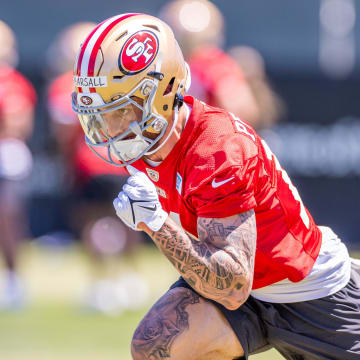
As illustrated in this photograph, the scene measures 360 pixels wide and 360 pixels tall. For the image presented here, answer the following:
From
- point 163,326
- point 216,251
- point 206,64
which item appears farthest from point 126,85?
point 206,64

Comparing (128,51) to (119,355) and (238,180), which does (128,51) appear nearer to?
(238,180)

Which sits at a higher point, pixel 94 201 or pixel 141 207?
pixel 141 207

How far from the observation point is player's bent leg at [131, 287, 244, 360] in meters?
3.62

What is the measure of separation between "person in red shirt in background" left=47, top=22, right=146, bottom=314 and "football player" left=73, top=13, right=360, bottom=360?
3.50 meters

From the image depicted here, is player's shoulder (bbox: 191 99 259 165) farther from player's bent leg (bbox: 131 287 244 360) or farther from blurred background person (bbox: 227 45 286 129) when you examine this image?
blurred background person (bbox: 227 45 286 129)

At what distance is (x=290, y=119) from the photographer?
33.4ft

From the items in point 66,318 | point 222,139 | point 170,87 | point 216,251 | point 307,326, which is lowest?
point 66,318

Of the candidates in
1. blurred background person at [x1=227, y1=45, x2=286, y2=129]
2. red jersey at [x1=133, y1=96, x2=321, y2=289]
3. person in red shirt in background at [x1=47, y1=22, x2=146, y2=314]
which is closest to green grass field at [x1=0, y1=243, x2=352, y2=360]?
person in red shirt in background at [x1=47, y1=22, x2=146, y2=314]

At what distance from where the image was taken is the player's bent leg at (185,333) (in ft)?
11.9

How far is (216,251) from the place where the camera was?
3.33 meters

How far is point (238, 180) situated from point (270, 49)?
8.44 meters

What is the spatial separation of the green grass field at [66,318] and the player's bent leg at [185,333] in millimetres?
1813

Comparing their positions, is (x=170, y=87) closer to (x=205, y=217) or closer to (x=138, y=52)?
(x=138, y=52)

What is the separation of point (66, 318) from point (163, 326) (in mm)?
3216
